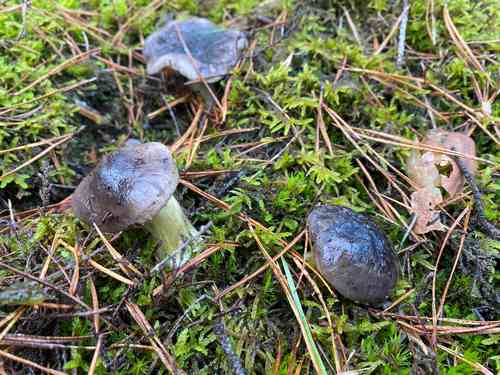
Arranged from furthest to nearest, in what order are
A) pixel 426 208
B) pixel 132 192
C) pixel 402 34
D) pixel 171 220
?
pixel 402 34 → pixel 426 208 → pixel 171 220 → pixel 132 192

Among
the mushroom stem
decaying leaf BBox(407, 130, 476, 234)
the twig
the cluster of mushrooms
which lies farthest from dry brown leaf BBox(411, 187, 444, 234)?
the mushroom stem

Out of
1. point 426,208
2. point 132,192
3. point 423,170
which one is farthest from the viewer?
point 423,170

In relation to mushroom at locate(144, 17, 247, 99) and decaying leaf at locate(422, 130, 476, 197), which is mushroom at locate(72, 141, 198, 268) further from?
decaying leaf at locate(422, 130, 476, 197)

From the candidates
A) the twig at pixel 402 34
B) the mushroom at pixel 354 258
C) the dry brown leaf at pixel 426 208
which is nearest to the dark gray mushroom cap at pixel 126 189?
the mushroom at pixel 354 258

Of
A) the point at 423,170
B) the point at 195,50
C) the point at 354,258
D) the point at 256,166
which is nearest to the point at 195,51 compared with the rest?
the point at 195,50

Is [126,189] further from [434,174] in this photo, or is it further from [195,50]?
[434,174]

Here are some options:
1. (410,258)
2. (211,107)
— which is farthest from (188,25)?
(410,258)

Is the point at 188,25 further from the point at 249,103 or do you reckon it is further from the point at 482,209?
the point at 482,209
